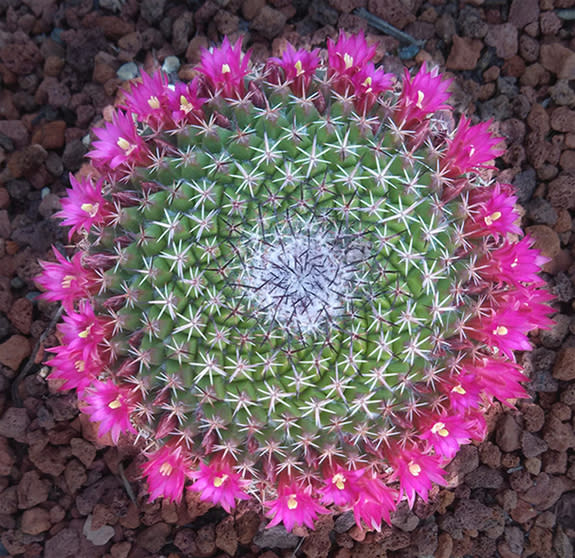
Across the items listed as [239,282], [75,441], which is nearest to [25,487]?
[75,441]

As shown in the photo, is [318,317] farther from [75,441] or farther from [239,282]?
[75,441]

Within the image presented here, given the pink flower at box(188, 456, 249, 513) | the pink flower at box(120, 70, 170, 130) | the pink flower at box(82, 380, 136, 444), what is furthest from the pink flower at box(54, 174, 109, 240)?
the pink flower at box(188, 456, 249, 513)

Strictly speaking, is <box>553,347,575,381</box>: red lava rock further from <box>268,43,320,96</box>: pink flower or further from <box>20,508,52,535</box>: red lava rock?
<box>20,508,52,535</box>: red lava rock

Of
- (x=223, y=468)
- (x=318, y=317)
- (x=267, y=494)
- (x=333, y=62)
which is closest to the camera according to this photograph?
(x=318, y=317)

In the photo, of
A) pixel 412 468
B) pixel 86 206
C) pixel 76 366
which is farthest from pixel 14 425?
pixel 412 468

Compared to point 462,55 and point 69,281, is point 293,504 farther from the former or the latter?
point 462,55
